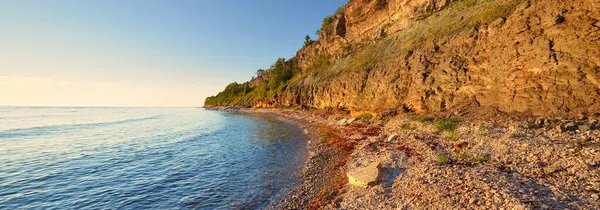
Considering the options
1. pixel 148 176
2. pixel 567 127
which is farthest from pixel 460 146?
pixel 148 176

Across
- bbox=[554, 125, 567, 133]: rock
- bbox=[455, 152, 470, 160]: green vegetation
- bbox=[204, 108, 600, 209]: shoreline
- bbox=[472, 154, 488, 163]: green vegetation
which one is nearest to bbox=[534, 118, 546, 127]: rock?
bbox=[204, 108, 600, 209]: shoreline

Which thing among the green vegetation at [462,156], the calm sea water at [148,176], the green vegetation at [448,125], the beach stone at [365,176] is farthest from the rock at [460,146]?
the calm sea water at [148,176]

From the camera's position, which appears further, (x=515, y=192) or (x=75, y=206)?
(x=75, y=206)

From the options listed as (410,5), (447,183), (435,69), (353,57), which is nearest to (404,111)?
(435,69)

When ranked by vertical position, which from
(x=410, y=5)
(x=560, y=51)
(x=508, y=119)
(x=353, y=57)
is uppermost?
(x=410, y=5)

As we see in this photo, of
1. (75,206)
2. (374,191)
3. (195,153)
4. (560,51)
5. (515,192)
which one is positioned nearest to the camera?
(515,192)

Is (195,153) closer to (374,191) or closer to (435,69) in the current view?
(374,191)

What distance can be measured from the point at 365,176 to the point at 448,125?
1281 centimetres

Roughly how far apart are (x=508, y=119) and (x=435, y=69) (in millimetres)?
13252

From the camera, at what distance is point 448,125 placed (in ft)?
72.5

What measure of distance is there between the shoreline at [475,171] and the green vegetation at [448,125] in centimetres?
33

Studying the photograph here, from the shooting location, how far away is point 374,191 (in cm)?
1232

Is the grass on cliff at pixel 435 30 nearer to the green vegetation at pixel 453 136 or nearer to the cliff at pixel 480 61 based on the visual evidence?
the cliff at pixel 480 61

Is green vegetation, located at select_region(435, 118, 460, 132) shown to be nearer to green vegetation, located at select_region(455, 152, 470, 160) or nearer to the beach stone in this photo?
green vegetation, located at select_region(455, 152, 470, 160)
